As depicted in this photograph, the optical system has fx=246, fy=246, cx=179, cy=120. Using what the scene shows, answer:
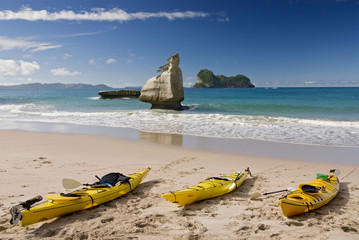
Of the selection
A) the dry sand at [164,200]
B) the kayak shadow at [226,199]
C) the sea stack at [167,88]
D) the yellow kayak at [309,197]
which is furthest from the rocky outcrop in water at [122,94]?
the yellow kayak at [309,197]

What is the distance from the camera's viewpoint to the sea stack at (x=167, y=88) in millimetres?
22344

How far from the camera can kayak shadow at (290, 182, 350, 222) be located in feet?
13.2

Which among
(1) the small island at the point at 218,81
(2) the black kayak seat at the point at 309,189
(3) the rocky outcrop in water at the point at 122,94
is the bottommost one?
(2) the black kayak seat at the point at 309,189

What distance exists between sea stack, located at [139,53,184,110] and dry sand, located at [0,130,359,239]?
1381cm

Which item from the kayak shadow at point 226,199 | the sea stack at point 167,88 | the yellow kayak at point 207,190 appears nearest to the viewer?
the yellow kayak at point 207,190

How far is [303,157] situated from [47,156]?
802cm

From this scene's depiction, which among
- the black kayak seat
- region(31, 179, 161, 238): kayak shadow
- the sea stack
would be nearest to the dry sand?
region(31, 179, 161, 238): kayak shadow

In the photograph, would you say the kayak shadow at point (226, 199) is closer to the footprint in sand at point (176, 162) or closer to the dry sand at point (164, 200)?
the dry sand at point (164, 200)

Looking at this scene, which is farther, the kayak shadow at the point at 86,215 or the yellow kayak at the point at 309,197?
the yellow kayak at the point at 309,197

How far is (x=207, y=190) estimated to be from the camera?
4703 millimetres

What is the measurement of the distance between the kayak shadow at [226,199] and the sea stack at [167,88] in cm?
1737

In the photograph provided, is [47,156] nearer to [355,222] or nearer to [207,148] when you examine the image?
[207,148]

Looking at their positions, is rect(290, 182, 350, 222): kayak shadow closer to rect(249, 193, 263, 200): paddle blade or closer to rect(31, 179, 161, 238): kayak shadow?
rect(249, 193, 263, 200): paddle blade

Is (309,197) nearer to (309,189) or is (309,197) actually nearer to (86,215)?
(309,189)
